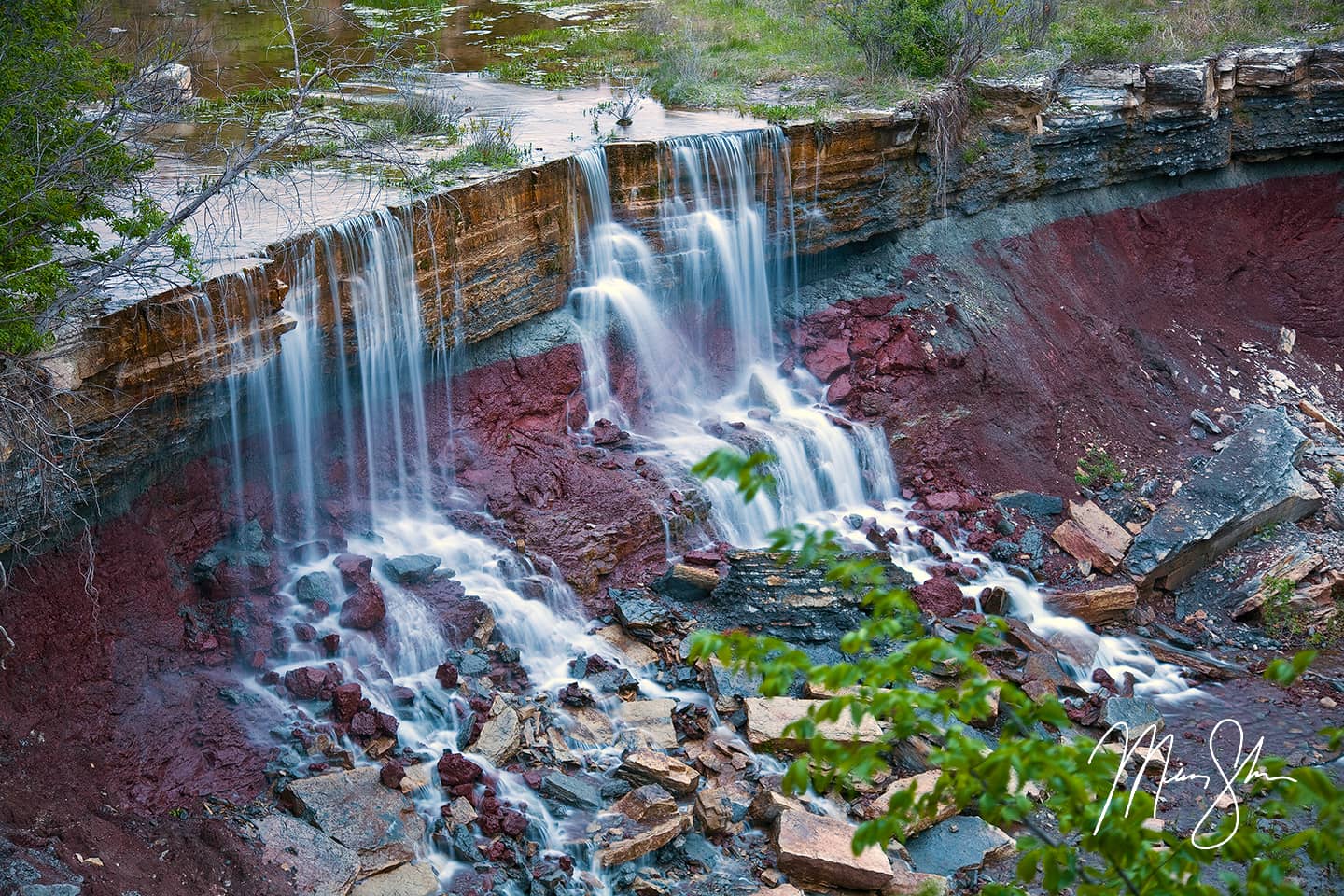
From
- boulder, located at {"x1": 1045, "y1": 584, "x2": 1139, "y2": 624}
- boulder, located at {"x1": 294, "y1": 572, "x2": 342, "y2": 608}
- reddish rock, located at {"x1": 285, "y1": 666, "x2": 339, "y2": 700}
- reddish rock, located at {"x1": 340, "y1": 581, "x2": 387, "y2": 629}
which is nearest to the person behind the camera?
reddish rock, located at {"x1": 285, "y1": 666, "x2": 339, "y2": 700}

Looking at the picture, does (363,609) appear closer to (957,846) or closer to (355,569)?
(355,569)

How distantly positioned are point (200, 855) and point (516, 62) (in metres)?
14.7

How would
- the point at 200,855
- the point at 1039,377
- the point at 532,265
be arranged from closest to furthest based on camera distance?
the point at 200,855, the point at 532,265, the point at 1039,377

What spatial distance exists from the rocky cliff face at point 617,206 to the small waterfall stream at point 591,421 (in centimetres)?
22

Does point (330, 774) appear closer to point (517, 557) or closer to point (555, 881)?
point (555, 881)

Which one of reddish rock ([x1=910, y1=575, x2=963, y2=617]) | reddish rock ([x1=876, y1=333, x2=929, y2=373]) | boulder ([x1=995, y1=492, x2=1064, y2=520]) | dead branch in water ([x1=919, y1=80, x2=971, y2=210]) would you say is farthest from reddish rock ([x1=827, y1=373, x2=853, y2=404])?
dead branch in water ([x1=919, y1=80, x2=971, y2=210])

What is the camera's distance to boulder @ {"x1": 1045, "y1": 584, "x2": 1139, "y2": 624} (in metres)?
12.4

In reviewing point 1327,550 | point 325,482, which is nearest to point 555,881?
point 325,482

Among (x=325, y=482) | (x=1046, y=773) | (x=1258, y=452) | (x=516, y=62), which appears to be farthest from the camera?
(x=516, y=62)

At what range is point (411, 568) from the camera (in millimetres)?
10602

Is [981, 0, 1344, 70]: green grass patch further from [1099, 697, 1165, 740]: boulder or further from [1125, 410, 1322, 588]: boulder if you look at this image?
[1099, 697, 1165, 740]: boulder

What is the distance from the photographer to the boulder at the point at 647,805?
28.4 ft

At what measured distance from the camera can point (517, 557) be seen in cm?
1130

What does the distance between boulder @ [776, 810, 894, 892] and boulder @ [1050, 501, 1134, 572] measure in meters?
5.96
